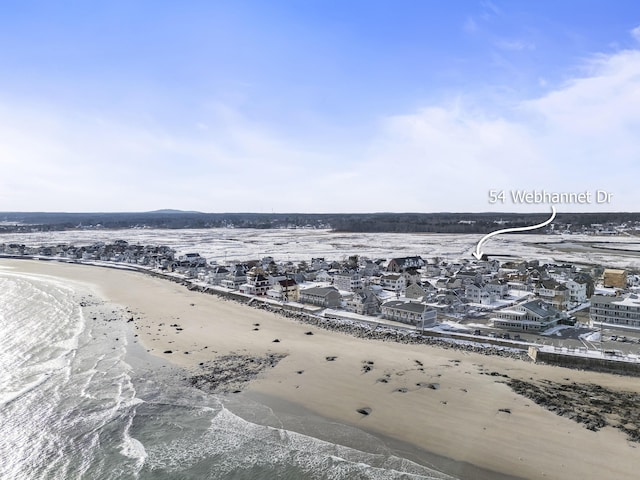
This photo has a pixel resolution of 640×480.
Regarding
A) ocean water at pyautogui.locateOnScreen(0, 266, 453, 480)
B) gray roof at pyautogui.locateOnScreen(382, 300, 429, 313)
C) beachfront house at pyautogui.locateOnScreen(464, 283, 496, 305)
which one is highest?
gray roof at pyautogui.locateOnScreen(382, 300, 429, 313)

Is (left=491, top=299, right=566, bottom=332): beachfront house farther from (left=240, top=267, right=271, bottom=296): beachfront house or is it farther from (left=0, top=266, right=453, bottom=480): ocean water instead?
(left=240, top=267, right=271, bottom=296): beachfront house

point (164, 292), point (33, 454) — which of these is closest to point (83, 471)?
A: point (33, 454)

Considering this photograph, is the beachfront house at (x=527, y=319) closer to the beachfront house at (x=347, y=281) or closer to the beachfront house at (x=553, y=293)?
the beachfront house at (x=553, y=293)

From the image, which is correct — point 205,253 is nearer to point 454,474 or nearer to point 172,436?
point 172,436

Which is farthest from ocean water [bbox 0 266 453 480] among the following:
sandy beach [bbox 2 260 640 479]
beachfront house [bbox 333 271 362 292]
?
beachfront house [bbox 333 271 362 292]

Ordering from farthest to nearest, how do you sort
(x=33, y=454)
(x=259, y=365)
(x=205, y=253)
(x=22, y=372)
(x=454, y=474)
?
(x=205, y=253)
(x=259, y=365)
(x=22, y=372)
(x=33, y=454)
(x=454, y=474)

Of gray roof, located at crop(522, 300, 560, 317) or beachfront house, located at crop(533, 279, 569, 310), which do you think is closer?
gray roof, located at crop(522, 300, 560, 317)
